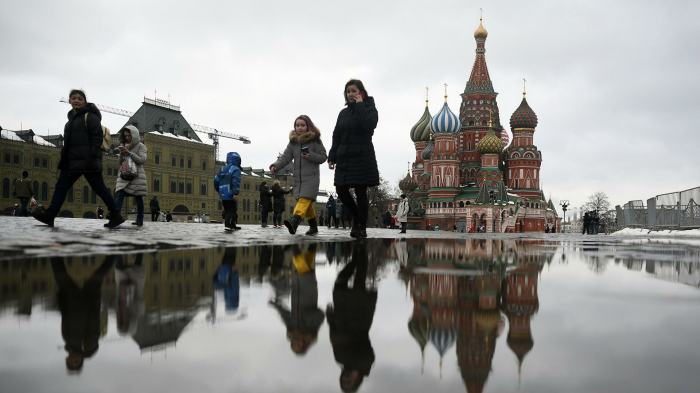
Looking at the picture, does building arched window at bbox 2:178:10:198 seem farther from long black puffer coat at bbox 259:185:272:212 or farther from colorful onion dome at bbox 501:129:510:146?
colorful onion dome at bbox 501:129:510:146

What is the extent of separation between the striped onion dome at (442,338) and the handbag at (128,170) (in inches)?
338

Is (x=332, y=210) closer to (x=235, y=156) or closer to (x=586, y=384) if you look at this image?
(x=235, y=156)

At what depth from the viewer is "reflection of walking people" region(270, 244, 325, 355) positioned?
Result: 1.65 m

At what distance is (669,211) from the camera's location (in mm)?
18953

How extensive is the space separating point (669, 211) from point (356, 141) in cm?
1582

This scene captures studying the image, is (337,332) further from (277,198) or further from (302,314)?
(277,198)

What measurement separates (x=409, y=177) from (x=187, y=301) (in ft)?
242

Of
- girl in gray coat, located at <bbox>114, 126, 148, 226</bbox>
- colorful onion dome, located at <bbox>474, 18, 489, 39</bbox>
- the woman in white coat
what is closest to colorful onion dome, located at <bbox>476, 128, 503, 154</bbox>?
colorful onion dome, located at <bbox>474, 18, 489, 39</bbox>

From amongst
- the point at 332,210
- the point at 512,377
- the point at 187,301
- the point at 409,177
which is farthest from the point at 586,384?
the point at 409,177

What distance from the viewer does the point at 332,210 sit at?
24781mm

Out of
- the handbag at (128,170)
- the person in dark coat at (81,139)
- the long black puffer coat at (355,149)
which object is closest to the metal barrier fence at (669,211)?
the long black puffer coat at (355,149)

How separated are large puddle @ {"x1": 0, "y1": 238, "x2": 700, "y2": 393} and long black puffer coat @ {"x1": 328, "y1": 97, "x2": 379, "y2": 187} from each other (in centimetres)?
Answer: 461

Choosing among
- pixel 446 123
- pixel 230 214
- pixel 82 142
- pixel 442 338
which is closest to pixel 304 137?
pixel 230 214

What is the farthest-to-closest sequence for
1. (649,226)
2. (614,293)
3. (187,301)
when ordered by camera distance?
(649,226), (614,293), (187,301)
